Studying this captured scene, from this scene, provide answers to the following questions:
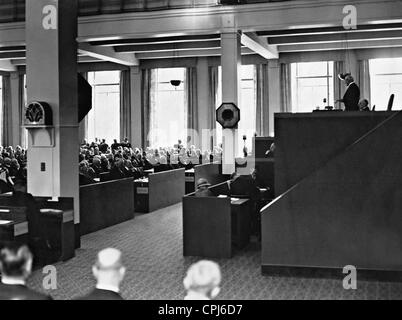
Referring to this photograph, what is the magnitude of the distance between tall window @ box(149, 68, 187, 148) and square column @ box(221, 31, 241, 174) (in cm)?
941

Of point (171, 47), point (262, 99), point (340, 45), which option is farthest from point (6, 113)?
point (340, 45)

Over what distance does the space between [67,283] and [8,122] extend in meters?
22.0

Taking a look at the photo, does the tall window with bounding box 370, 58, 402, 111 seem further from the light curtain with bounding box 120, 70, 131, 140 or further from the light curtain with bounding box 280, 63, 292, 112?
the light curtain with bounding box 120, 70, 131, 140

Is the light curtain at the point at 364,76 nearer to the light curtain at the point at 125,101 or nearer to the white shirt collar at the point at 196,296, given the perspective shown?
the light curtain at the point at 125,101

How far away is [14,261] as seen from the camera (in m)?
3.45

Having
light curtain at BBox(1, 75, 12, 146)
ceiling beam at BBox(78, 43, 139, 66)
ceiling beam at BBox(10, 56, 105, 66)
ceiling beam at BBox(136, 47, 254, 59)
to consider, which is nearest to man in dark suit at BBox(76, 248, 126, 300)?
ceiling beam at BBox(78, 43, 139, 66)

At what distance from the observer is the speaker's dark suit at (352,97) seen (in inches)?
382

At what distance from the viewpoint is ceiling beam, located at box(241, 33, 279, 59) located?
17.7 metres

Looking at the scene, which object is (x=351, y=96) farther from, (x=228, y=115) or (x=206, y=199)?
(x=228, y=115)

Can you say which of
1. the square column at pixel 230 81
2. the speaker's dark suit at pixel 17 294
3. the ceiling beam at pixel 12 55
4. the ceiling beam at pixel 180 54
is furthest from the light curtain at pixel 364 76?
the speaker's dark suit at pixel 17 294

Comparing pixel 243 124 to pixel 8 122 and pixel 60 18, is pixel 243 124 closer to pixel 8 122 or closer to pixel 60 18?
pixel 8 122

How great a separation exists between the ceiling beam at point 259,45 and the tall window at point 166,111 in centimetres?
487

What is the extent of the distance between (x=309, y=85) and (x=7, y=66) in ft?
46.9
